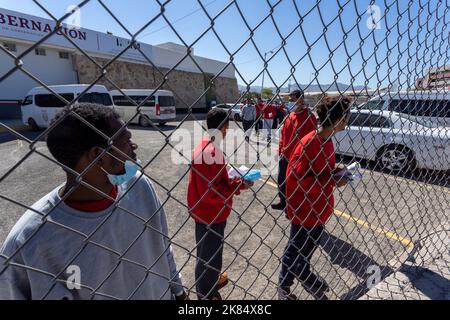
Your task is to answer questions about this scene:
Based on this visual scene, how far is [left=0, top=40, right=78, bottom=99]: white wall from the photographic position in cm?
1429

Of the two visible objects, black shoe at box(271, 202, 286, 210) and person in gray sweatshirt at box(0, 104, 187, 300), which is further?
black shoe at box(271, 202, 286, 210)

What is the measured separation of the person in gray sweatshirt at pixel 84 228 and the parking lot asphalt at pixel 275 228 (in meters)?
0.14

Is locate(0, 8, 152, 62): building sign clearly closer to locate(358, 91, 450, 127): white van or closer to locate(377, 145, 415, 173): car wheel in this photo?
locate(377, 145, 415, 173): car wheel

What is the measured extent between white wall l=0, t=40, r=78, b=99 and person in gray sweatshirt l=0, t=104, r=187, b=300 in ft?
52.9

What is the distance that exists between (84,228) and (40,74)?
61.8 feet

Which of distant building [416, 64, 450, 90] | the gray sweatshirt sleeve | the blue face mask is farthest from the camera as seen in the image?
distant building [416, 64, 450, 90]

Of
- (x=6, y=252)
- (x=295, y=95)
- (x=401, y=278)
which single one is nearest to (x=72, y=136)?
(x=6, y=252)

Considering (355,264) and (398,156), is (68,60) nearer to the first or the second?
(398,156)

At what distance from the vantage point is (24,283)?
0.90 metres

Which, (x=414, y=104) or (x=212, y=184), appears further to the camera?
(x=414, y=104)

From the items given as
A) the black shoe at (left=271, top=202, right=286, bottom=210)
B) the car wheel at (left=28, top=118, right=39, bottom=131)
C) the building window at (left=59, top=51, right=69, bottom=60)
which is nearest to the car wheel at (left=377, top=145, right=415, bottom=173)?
the black shoe at (left=271, top=202, right=286, bottom=210)

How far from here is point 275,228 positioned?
3625 mm

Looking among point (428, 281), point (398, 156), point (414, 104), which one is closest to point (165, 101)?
point (398, 156)
